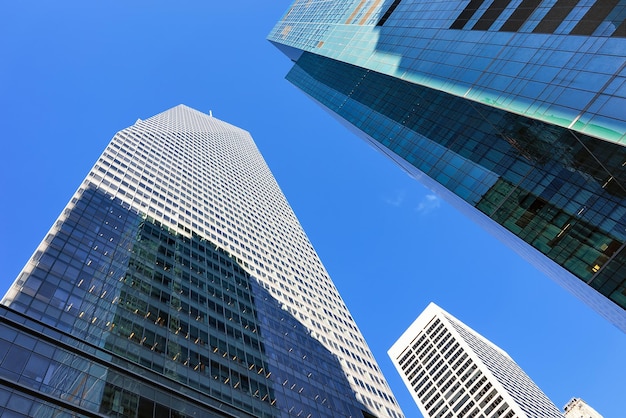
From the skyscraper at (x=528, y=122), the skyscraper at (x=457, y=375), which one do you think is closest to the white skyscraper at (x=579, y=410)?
the skyscraper at (x=457, y=375)

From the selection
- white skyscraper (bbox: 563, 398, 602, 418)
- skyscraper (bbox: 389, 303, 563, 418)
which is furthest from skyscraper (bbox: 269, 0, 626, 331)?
white skyscraper (bbox: 563, 398, 602, 418)

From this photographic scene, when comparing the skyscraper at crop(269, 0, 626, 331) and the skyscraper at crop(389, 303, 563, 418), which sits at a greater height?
the skyscraper at crop(269, 0, 626, 331)

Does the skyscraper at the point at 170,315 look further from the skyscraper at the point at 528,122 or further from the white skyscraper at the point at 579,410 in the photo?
the white skyscraper at the point at 579,410

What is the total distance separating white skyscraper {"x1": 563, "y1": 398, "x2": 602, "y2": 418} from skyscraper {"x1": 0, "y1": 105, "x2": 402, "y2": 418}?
3606 inches

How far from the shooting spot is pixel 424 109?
6800cm

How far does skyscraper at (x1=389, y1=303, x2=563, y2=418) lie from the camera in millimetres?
109938

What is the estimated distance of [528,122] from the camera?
4747 centimetres

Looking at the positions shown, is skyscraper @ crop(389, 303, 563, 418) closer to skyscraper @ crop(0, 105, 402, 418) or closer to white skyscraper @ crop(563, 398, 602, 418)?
white skyscraper @ crop(563, 398, 602, 418)

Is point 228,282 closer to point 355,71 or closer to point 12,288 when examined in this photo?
point 12,288

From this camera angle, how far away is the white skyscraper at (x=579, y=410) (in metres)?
136

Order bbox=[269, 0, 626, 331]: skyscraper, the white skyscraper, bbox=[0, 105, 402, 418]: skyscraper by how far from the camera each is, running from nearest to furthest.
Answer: bbox=[0, 105, 402, 418]: skyscraper < bbox=[269, 0, 626, 331]: skyscraper < the white skyscraper

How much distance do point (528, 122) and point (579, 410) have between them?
127 meters

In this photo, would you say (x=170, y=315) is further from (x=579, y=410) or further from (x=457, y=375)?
(x=579, y=410)

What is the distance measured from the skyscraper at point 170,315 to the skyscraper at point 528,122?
29.2 meters
